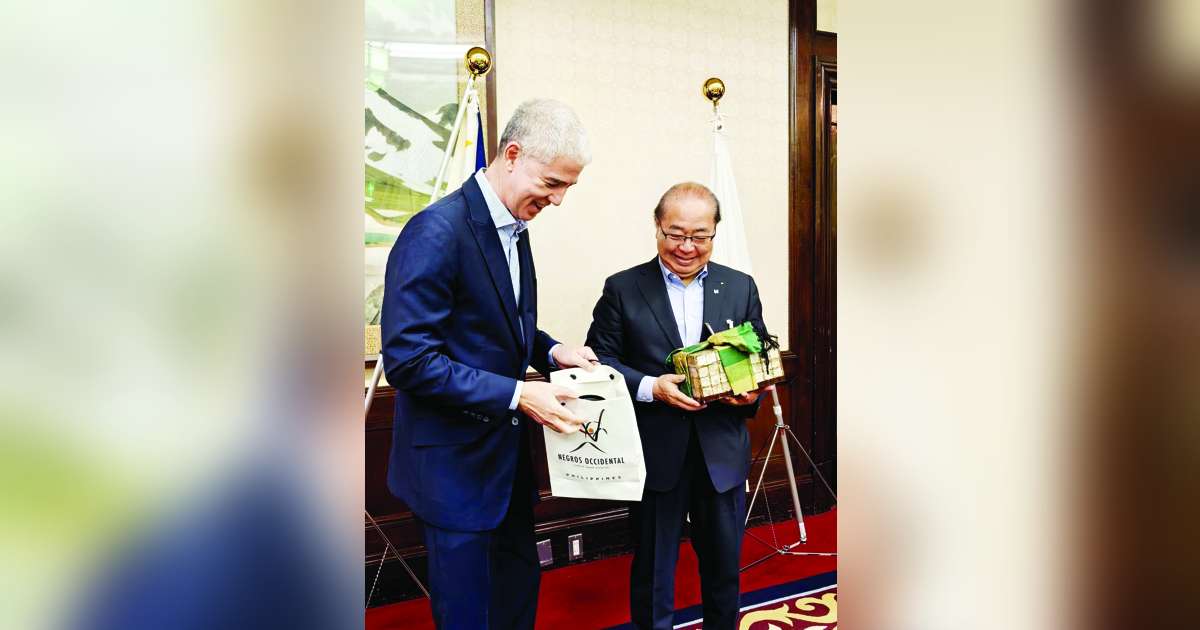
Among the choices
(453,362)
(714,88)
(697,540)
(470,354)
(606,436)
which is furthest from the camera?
(714,88)

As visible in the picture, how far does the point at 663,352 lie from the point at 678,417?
21 centimetres

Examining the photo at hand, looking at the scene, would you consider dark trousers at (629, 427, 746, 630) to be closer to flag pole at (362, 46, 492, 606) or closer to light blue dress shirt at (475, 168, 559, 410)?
light blue dress shirt at (475, 168, 559, 410)

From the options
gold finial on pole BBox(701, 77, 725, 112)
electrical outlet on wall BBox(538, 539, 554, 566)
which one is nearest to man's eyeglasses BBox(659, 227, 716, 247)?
gold finial on pole BBox(701, 77, 725, 112)

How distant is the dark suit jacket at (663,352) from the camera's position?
211cm

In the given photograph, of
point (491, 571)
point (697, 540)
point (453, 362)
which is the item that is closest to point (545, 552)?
Answer: point (697, 540)

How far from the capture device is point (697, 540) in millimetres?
2230

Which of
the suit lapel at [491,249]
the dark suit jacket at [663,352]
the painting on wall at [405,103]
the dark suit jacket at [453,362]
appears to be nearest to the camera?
the dark suit jacket at [453,362]

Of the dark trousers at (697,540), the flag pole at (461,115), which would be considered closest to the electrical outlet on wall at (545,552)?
the flag pole at (461,115)

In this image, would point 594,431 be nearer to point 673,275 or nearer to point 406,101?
point 673,275

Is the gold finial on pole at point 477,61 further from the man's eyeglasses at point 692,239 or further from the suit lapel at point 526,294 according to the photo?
the suit lapel at point 526,294

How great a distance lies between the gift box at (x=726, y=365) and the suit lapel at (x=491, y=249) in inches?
22.5

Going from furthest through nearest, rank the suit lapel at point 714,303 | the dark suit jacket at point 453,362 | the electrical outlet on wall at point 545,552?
1. the electrical outlet on wall at point 545,552
2. the suit lapel at point 714,303
3. the dark suit jacket at point 453,362

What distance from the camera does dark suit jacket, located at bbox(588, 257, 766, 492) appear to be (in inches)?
83.2
